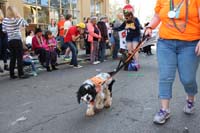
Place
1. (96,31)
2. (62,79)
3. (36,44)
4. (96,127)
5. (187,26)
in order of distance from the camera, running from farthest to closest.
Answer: (96,31)
(36,44)
(62,79)
(96,127)
(187,26)

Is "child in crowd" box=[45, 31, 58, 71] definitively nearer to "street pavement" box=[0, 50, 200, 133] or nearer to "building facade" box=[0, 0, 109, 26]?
"street pavement" box=[0, 50, 200, 133]

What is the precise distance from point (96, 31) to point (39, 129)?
8.12 meters

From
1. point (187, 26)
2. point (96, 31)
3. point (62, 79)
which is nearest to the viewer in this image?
point (187, 26)

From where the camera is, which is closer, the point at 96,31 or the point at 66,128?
the point at 66,128

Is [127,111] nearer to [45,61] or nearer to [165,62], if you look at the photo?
[165,62]

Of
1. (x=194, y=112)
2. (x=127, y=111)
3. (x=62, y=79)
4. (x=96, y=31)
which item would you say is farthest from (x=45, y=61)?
(x=194, y=112)

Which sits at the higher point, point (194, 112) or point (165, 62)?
point (165, 62)

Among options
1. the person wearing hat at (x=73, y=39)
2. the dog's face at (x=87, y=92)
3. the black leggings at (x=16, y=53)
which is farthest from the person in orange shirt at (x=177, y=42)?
the person wearing hat at (x=73, y=39)

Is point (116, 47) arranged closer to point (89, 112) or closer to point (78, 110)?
point (78, 110)

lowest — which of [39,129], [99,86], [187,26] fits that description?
[39,129]

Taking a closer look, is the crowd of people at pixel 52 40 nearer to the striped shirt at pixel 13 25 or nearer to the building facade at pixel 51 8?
the striped shirt at pixel 13 25

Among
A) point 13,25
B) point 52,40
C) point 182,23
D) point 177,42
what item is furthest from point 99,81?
point 52,40

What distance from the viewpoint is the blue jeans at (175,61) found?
164 inches

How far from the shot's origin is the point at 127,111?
5059mm
